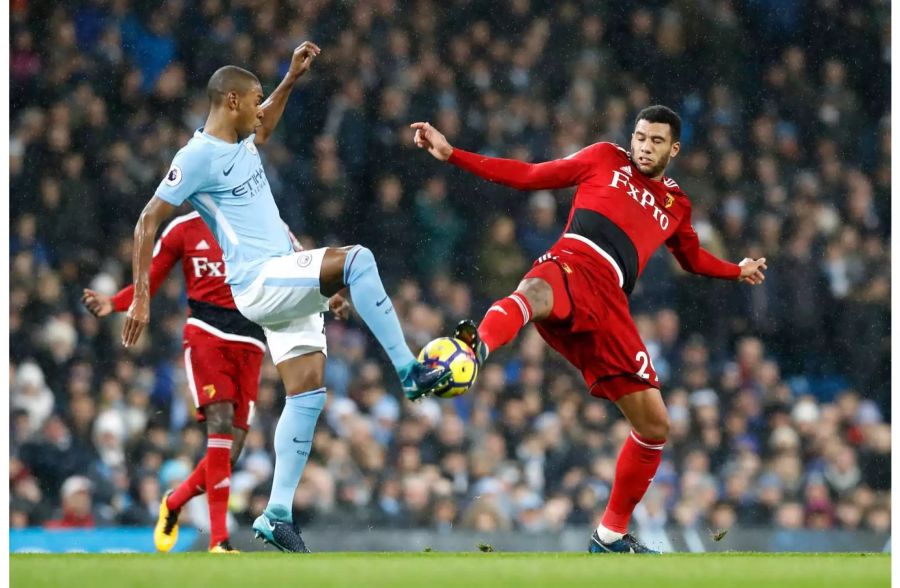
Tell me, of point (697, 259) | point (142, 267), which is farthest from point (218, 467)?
point (697, 259)

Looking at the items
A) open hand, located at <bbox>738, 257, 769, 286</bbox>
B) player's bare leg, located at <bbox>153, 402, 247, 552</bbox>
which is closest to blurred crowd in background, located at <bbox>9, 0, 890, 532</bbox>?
player's bare leg, located at <bbox>153, 402, 247, 552</bbox>

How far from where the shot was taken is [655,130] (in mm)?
6527

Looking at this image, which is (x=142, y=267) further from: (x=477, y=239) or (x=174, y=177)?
(x=477, y=239)

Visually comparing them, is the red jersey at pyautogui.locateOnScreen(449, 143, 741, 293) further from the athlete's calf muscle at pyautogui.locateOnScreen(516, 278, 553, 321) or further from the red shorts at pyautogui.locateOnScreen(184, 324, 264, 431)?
the red shorts at pyautogui.locateOnScreen(184, 324, 264, 431)

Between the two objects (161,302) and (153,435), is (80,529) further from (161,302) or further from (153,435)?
(161,302)

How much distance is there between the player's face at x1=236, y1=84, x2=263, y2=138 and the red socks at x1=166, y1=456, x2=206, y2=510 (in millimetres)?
2058

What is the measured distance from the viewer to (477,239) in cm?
1205

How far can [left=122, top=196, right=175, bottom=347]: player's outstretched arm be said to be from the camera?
5.66m

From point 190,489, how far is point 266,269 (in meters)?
2.16

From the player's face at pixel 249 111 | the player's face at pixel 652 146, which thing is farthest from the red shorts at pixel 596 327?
the player's face at pixel 249 111

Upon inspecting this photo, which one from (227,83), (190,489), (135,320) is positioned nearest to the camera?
(135,320)

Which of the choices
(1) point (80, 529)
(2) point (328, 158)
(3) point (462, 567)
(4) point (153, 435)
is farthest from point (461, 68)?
(3) point (462, 567)

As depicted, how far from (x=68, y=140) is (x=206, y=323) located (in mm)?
4711

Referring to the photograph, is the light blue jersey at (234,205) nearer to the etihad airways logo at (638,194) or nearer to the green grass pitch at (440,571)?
the green grass pitch at (440,571)
